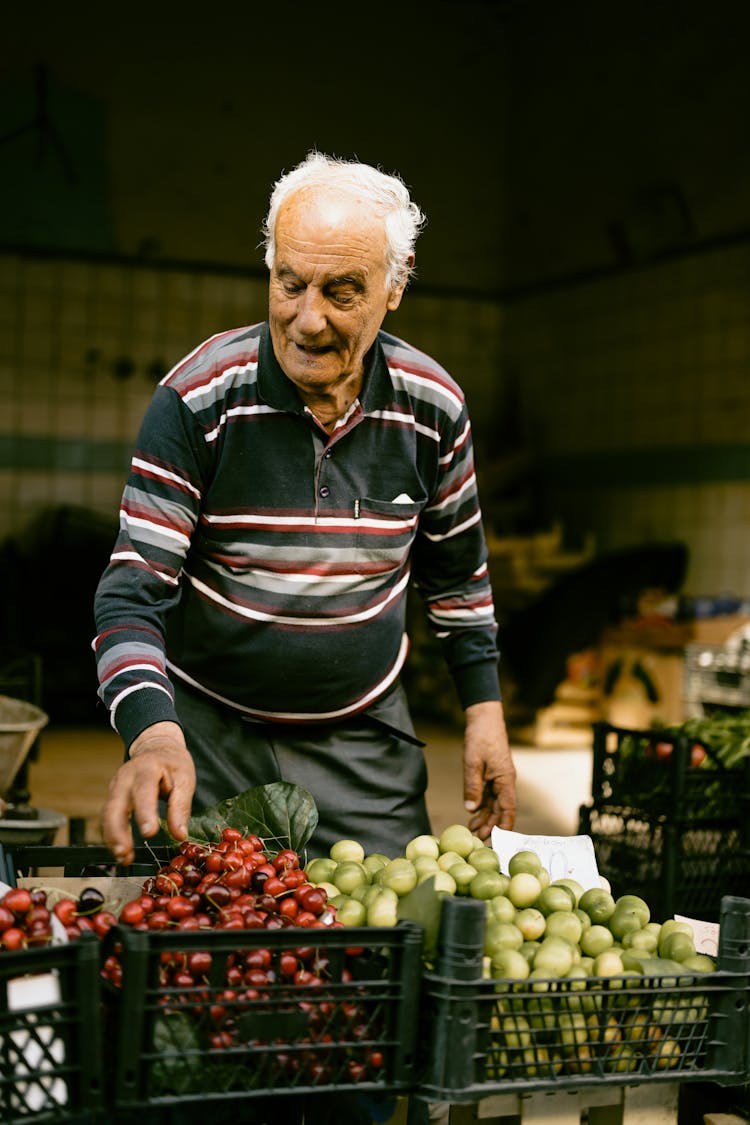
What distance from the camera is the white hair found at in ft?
6.05

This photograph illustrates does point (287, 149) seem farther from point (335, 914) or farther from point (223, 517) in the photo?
point (335, 914)

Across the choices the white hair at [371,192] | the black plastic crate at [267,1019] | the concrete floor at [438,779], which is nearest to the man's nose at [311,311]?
the white hair at [371,192]

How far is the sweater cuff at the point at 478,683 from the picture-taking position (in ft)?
7.57

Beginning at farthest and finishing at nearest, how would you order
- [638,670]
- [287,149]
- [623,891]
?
[287,149] → [638,670] → [623,891]

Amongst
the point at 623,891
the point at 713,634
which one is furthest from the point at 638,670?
the point at 623,891

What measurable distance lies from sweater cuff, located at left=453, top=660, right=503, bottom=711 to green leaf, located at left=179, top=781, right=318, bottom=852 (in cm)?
55

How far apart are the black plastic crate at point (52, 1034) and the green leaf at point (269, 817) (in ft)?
1.74

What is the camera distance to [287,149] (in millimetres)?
8523

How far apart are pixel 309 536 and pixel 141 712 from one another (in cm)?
46

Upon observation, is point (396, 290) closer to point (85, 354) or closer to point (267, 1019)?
point (267, 1019)

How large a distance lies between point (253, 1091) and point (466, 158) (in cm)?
842

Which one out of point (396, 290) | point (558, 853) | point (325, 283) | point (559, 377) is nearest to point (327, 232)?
point (325, 283)

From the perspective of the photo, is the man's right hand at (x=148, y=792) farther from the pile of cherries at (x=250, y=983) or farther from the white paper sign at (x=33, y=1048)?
the white paper sign at (x=33, y=1048)

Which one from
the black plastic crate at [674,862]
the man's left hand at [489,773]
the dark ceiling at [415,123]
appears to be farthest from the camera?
the dark ceiling at [415,123]
